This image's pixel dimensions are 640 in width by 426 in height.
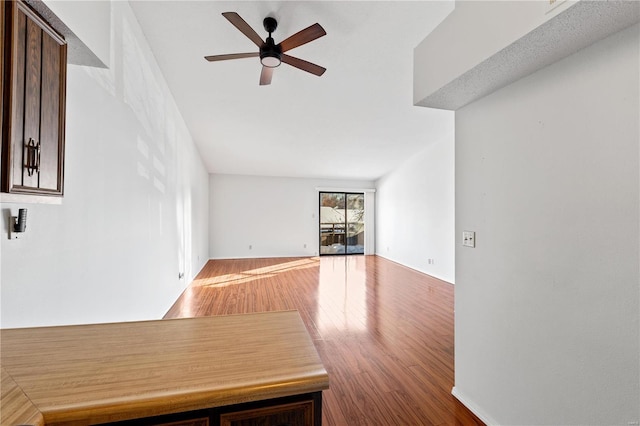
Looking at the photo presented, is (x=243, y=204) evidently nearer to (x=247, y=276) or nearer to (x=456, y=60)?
(x=247, y=276)

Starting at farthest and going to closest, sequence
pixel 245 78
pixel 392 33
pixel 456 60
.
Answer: pixel 245 78 < pixel 392 33 < pixel 456 60

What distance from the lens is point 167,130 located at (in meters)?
3.27

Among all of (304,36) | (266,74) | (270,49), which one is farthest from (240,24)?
(266,74)

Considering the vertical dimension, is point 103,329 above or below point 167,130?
below

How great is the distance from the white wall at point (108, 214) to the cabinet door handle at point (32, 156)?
1.11 ft

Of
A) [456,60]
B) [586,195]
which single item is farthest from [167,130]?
[586,195]

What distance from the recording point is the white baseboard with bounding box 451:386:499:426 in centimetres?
160

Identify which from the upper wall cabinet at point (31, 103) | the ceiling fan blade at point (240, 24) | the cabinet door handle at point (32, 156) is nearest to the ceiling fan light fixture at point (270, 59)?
the ceiling fan blade at point (240, 24)

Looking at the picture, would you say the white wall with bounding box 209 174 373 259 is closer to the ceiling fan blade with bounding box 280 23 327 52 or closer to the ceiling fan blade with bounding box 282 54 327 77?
the ceiling fan blade with bounding box 282 54 327 77

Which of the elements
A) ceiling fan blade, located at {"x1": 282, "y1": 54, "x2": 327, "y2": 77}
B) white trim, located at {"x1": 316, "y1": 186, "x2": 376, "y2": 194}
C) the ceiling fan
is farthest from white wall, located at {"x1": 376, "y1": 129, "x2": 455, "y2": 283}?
the ceiling fan

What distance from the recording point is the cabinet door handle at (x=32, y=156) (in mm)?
863

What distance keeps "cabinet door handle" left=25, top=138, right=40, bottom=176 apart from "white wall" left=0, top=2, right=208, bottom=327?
34 cm

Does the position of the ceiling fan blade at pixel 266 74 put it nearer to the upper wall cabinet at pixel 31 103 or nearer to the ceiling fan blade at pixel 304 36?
the ceiling fan blade at pixel 304 36

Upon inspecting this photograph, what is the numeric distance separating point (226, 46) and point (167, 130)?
1.32 metres
